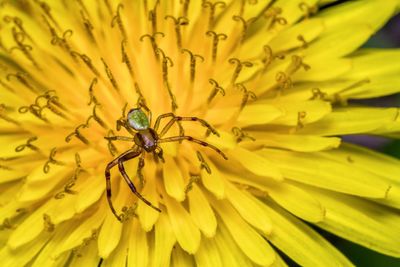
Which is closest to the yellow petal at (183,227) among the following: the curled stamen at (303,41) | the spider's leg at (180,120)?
the spider's leg at (180,120)

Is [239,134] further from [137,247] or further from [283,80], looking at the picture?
[137,247]

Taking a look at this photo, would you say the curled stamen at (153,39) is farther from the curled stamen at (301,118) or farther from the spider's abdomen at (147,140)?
the curled stamen at (301,118)

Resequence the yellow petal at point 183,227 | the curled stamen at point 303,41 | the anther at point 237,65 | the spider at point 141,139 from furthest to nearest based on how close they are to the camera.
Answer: the curled stamen at point 303,41 → the anther at point 237,65 → the spider at point 141,139 → the yellow petal at point 183,227

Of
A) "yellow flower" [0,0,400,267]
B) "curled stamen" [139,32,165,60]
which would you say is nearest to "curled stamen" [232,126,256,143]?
"yellow flower" [0,0,400,267]

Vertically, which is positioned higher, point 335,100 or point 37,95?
point 37,95

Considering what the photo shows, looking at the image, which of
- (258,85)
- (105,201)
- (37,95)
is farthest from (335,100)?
(37,95)

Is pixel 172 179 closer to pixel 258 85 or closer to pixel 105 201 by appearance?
pixel 105 201

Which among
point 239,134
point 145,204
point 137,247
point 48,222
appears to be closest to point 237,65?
point 239,134
